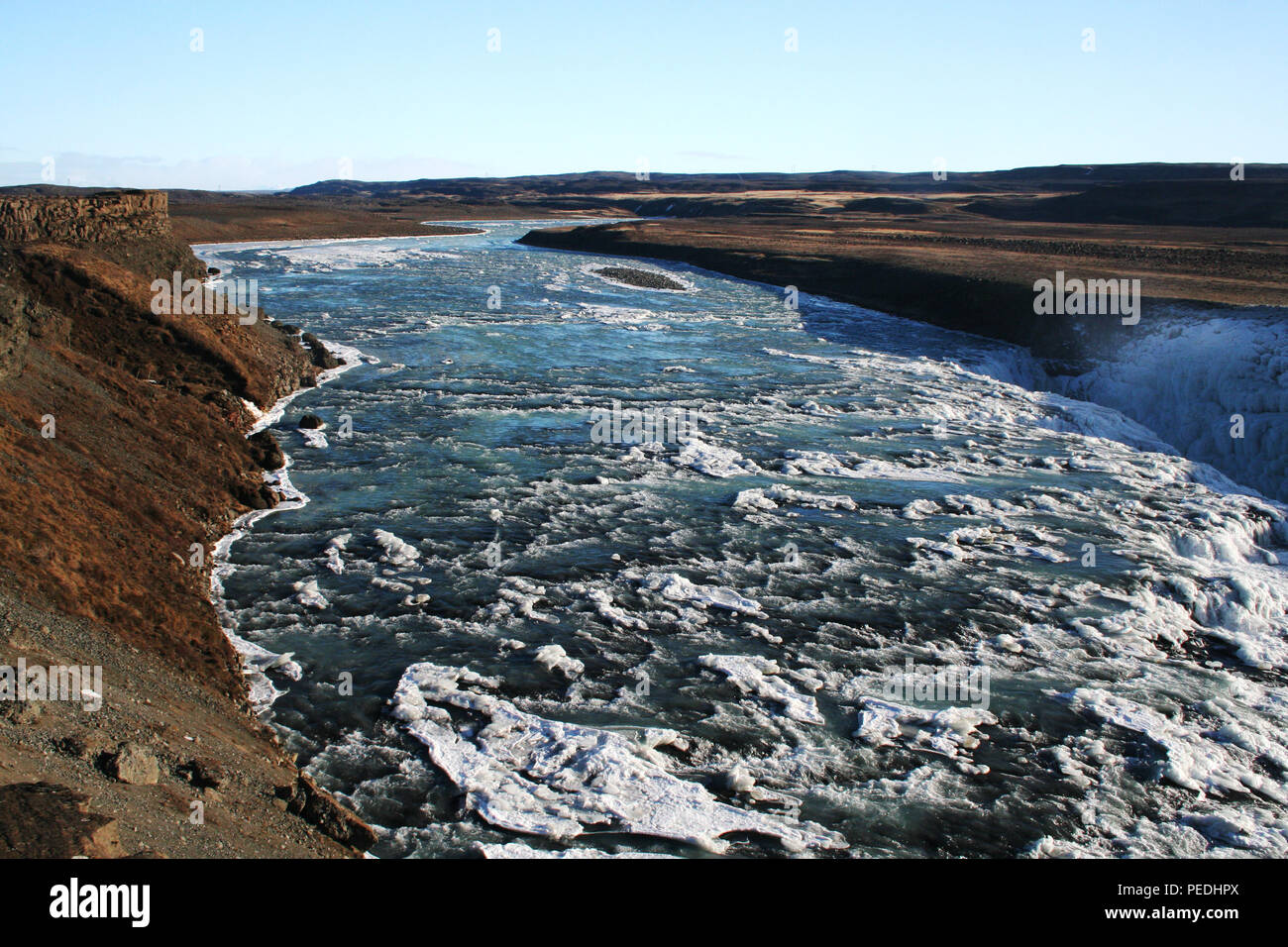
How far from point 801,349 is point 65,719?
29.8 metres

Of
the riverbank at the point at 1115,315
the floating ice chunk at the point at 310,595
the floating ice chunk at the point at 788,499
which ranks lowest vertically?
the floating ice chunk at the point at 310,595

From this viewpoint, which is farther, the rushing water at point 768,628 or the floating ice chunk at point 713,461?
the floating ice chunk at point 713,461

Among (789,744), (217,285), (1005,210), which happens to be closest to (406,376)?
(217,285)

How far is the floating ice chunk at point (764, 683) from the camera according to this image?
1149 centimetres

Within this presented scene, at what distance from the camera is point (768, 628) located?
1352 centimetres

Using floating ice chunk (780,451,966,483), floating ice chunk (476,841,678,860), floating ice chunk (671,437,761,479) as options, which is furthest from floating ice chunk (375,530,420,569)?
floating ice chunk (780,451,966,483)

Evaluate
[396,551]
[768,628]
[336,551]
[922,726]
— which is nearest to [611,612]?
[768,628]

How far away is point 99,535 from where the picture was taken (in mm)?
12359

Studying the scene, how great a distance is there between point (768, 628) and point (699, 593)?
54.8 inches

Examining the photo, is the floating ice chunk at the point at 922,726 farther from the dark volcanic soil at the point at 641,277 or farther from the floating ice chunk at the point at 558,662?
the dark volcanic soil at the point at 641,277

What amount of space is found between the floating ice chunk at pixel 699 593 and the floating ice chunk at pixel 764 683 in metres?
1.42

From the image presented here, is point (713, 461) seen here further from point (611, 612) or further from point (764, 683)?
point (764, 683)

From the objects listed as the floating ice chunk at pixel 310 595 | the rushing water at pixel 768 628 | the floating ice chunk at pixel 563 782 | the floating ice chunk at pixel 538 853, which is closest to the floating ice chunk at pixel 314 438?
the rushing water at pixel 768 628
